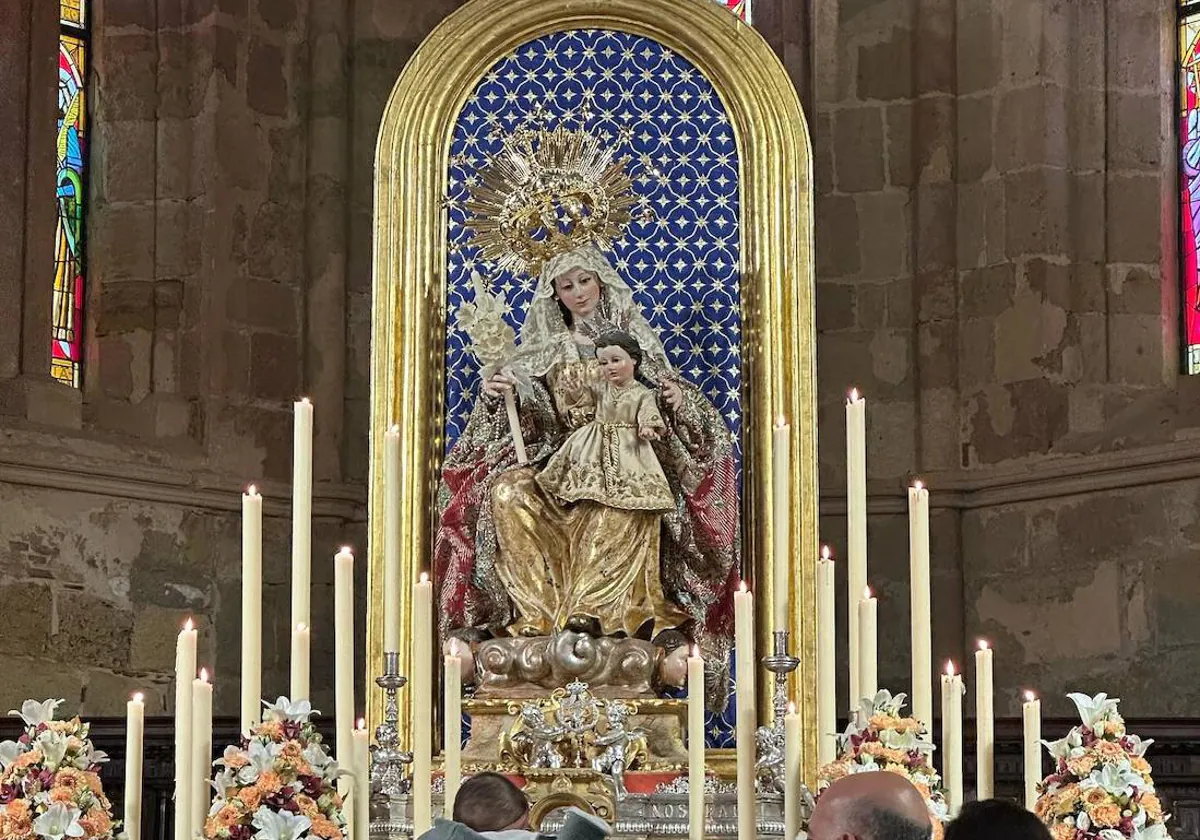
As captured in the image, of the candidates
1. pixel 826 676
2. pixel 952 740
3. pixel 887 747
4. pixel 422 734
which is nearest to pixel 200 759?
pixel 422 734

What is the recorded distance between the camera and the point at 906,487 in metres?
10.3

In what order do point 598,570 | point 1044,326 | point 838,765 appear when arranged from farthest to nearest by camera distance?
point 1044,326 → point 598,570 → point 838,765

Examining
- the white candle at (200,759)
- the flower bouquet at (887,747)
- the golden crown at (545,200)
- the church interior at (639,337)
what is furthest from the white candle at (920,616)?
the golden crown at (545,200)

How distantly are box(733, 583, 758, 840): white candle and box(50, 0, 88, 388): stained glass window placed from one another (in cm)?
555

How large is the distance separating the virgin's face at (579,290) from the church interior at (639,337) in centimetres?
4

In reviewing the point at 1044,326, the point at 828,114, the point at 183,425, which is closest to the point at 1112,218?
the point at 1044,326

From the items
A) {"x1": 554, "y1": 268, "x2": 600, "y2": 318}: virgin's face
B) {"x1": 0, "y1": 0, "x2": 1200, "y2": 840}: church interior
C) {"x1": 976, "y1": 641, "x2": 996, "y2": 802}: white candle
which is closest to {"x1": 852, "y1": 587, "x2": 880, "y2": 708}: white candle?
{"x1": 976, "y1": 641, "x2": 996, "y2": 802}: white candle

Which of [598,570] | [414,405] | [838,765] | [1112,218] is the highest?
[1112,218]

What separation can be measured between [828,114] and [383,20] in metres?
2.00

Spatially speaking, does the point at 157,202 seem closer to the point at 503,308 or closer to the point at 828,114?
the point at 503,308

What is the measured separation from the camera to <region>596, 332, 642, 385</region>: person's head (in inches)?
351

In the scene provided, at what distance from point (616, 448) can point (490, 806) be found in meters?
4.62

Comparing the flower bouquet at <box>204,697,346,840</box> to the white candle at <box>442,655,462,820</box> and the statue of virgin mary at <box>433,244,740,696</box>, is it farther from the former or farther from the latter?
the statue of virgin mary at <box>433,244,740,696</box>

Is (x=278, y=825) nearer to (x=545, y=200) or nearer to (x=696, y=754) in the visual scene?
(x=696, y=754)
